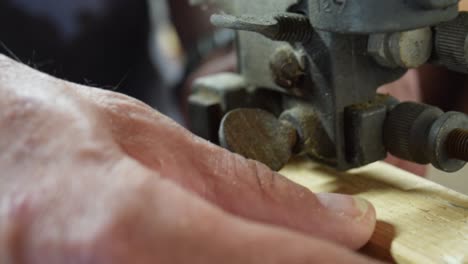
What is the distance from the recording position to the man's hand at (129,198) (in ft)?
1.36

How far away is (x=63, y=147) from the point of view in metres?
0.47

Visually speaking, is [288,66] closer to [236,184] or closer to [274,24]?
[274,24]

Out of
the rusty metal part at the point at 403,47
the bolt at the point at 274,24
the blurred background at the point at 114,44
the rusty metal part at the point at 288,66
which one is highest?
the bolt at the point at 274,24

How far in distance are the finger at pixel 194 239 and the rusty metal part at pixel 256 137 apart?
8.9 inches

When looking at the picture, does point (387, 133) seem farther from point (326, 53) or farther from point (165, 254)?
point (165, 254)

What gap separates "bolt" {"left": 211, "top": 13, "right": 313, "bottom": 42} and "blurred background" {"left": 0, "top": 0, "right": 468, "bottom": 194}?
0.63 meters

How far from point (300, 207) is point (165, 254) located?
172mm

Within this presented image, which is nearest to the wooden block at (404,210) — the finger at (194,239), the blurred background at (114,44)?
the finger at (194,239)

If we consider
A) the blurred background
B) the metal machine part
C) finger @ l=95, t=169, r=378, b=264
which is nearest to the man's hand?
finger @ l=95, t=169, r=378, b=264

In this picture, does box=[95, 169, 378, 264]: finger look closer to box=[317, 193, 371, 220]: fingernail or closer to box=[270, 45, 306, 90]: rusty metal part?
box=[317, 193, 371, 220]: fingernail

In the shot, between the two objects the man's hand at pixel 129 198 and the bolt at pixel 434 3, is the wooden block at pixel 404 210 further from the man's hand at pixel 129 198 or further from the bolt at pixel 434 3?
the bolt at pixel 434 3

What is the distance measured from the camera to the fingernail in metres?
0.56

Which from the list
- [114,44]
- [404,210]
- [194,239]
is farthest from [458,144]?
[114,44]

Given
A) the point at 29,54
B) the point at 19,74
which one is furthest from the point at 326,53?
the point at 29,54
